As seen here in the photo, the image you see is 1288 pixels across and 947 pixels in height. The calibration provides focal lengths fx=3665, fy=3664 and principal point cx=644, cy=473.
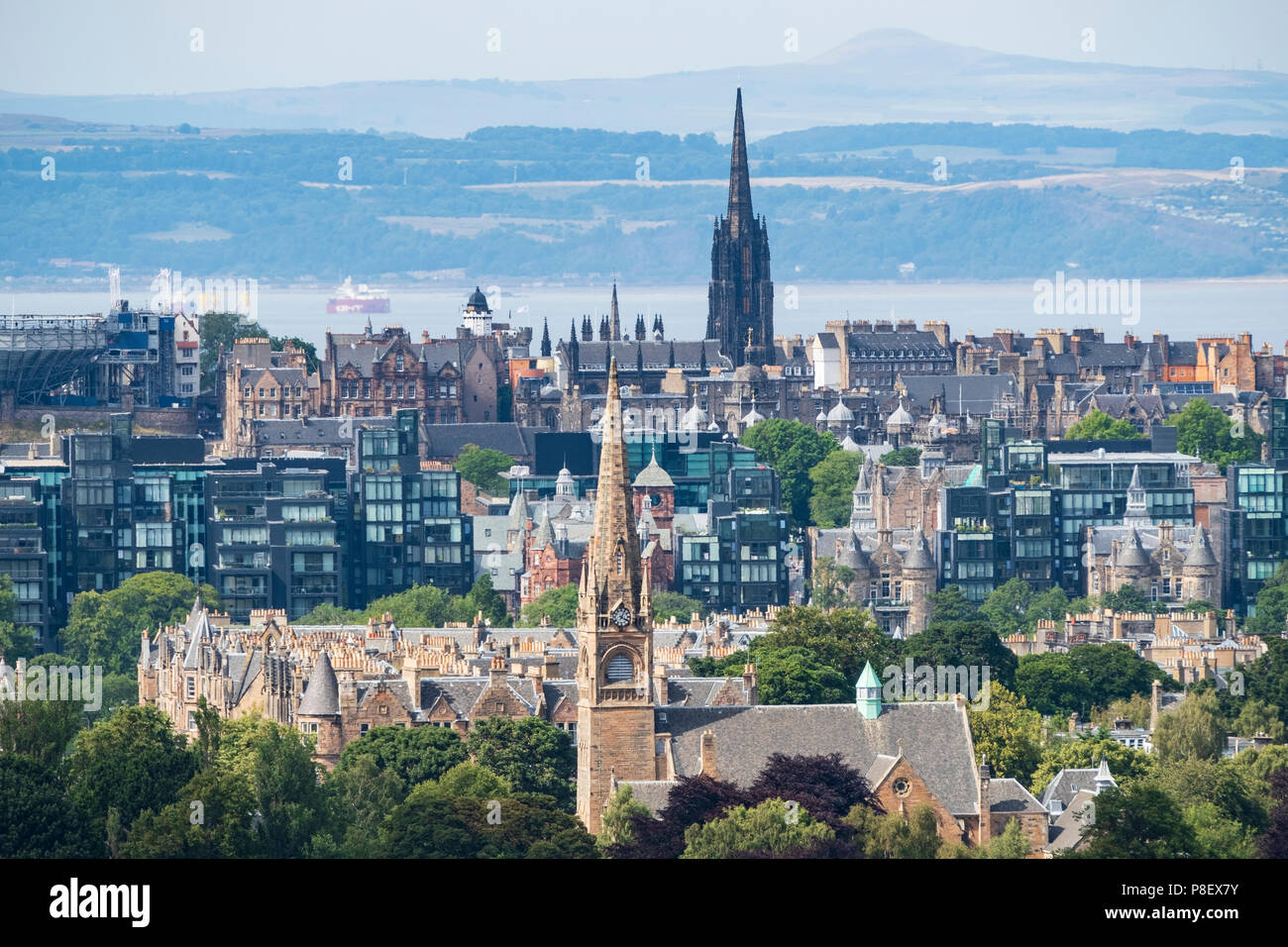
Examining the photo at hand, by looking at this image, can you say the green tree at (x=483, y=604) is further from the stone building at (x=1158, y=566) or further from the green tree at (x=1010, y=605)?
the stone building at (x=1158, y=566)

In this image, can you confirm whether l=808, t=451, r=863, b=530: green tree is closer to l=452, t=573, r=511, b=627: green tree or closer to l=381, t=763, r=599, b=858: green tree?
l=452, t=573, r=511, b=627: green tree

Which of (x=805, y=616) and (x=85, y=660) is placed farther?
(x=85, y=660)

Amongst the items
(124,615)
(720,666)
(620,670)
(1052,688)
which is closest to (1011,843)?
(620,670)

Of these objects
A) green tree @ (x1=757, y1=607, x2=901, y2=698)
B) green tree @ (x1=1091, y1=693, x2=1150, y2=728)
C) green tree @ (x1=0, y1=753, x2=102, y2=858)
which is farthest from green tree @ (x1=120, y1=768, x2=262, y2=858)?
green tree @ (x1=1091, y1=693, x2=1150, y2=728)

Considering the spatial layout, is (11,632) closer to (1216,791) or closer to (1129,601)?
(1129,601)

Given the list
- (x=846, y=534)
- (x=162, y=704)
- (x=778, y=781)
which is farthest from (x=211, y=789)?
(x=846, y=534)

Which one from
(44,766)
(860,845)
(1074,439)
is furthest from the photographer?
(1074,439)

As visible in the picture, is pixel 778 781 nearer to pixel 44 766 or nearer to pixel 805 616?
pixel 44 766
